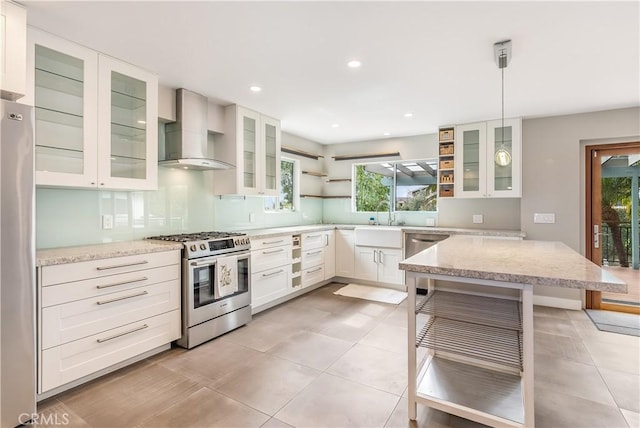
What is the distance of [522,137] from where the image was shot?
412cm

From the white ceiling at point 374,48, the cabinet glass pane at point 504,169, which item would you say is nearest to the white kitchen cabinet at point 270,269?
the white ceiling at point 374,48

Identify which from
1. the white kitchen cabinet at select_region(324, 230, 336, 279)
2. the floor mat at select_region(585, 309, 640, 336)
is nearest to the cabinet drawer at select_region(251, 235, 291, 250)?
the white kitchen cabinet at select_region(324, 230, 336, 279)

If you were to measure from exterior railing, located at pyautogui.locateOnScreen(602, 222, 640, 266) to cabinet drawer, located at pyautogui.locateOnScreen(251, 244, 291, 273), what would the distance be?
3.96 meters

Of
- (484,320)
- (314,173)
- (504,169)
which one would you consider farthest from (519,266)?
(314,173)

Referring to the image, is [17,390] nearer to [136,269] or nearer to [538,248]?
[136,269]

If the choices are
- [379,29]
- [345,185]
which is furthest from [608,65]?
[345,185]

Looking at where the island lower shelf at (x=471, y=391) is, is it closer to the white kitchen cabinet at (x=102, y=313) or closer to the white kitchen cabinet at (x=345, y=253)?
the white kitchen cabinet at (x=102, y=313)

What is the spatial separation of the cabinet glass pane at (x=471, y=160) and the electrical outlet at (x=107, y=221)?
420 centimetres

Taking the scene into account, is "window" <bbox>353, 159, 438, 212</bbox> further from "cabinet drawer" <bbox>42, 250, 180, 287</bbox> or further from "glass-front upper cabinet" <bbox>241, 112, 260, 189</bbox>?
"cabinet drawer" <bbox>42, 250, 180, 287</bbox>

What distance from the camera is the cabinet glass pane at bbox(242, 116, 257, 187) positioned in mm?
3799

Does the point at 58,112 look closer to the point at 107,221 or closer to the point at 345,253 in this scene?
the point at 107,221

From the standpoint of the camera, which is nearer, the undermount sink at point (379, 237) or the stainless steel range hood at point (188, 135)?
the stainless steel range hood at point (188, 135)

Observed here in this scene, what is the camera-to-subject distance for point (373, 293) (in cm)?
452

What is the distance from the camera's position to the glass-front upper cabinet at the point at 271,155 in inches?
161
